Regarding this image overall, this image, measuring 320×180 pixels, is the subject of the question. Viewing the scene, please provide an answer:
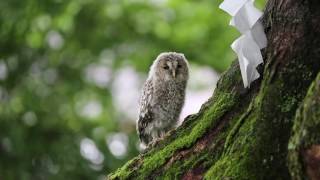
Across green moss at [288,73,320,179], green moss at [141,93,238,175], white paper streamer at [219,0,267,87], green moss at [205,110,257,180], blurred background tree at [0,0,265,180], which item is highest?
blurred background tree at [0,0,265,180]

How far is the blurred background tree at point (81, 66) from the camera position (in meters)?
11.7

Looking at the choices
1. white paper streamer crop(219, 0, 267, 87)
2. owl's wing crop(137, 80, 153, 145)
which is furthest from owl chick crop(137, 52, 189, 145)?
white paper streamer crop(219, 0, 267, 87)

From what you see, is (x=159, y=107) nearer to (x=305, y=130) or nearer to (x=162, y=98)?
(x=162, y=98)

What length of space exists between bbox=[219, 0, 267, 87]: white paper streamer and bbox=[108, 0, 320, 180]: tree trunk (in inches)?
1.8

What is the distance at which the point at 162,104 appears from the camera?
6.46 metres

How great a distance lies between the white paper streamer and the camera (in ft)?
14.0

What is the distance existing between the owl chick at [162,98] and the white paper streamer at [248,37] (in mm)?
2138

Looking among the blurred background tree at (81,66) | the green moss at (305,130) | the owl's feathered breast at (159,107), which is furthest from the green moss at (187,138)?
the blurred background tree at (81,66)

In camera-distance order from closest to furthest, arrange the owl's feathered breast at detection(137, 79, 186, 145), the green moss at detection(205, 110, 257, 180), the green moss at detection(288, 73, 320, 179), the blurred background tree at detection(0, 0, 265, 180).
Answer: the green moss at detection(288, 73, 320, 179) → the green moss at detection(205, 110, 257, 180) → the owl's feathered breast at detection(137, 79, 186, 145) → the blurred background tree at detection(0, 0, 265, 180)

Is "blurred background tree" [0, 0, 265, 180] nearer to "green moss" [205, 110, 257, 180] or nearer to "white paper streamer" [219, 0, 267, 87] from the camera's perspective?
"white paper streamer" [219, 0, 267, 87]

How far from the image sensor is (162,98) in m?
6.50

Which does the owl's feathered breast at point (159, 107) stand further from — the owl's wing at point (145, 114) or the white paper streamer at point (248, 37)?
the white paper streamer at point (248, 37)

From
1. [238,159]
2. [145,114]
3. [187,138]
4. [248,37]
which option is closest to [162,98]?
[145,114]

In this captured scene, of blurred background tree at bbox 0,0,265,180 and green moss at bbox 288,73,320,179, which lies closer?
green moss at bbox 288,73,320,179
